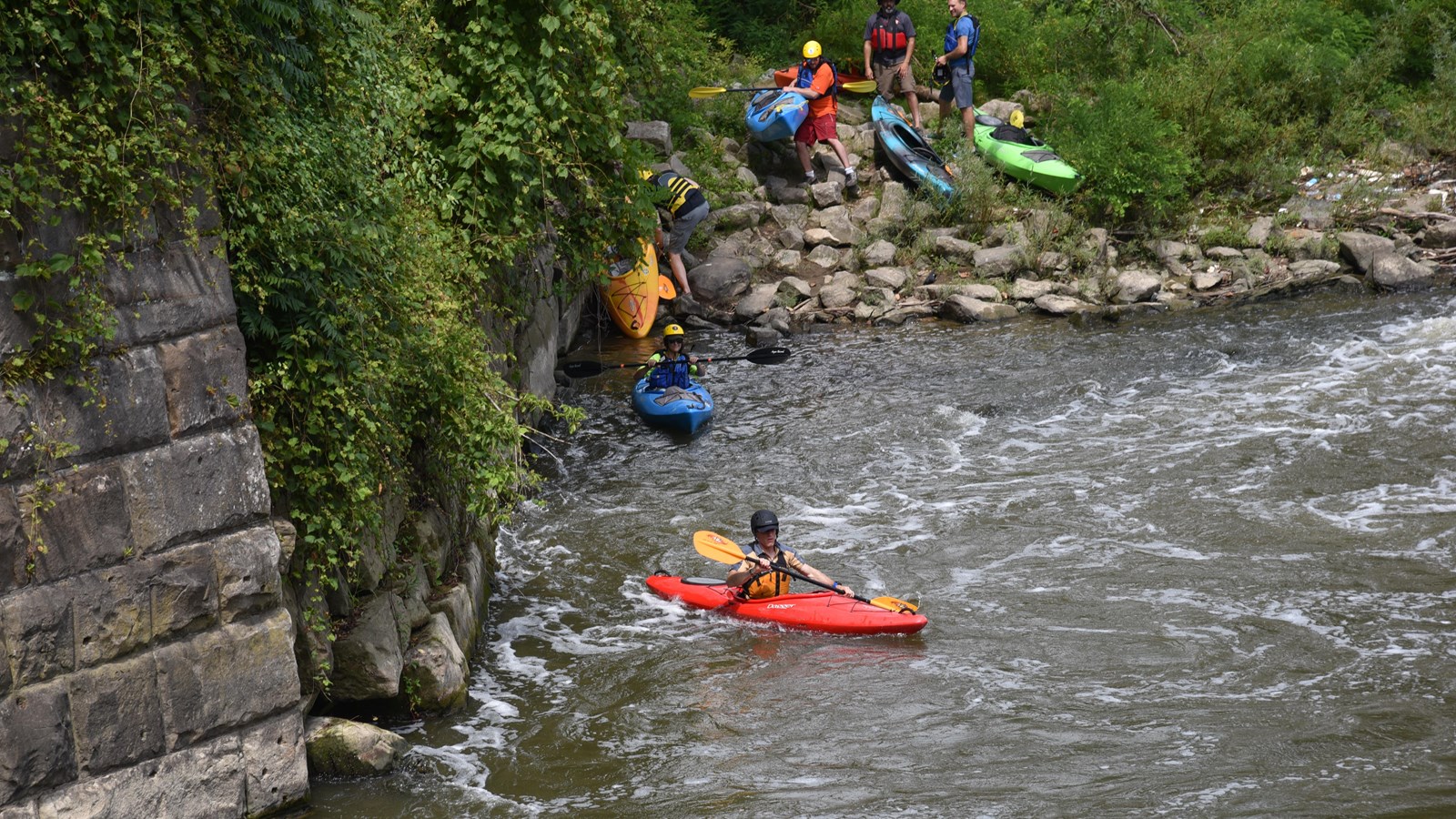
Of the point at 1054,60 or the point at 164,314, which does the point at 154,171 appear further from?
the point at 1054,60

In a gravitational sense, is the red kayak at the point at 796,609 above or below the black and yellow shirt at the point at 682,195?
below

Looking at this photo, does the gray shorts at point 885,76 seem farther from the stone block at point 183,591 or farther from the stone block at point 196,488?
the stone block at point 183,591

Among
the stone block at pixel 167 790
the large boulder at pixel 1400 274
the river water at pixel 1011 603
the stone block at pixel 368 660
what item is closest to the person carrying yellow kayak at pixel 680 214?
the river water at pixel 1011 603

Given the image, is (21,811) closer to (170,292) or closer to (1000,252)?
(170,292)

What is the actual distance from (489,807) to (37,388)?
2314 millimetres

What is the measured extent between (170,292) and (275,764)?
1.78m

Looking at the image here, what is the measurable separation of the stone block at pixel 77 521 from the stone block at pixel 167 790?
2.39ft

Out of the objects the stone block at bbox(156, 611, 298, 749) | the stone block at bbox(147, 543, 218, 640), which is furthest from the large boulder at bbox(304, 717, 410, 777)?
the stone block at bbox(147, 543, 218, 640)

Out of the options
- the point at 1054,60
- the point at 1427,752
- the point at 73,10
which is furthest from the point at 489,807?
the point at 1054,60

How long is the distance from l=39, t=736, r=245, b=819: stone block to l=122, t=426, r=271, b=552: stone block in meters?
0.77

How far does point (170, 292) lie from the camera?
4250mm

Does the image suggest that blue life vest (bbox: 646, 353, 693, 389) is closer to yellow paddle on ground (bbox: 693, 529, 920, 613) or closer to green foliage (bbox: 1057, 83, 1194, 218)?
yellow paddle on ground (bbox: 693, 529, 920, 613)

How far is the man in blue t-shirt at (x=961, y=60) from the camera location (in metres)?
14.7

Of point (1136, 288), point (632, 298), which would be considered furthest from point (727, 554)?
point (1136, 288)
